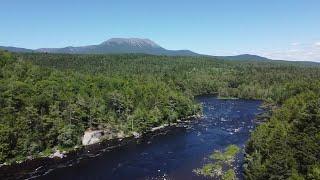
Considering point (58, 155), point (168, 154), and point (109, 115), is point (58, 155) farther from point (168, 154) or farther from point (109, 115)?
point (109, 115)

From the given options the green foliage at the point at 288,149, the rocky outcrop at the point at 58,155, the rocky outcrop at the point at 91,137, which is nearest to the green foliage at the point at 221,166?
A: the green foliage at the point at 288,149

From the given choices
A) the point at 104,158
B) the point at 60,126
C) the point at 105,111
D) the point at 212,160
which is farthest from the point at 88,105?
the point at 212,160

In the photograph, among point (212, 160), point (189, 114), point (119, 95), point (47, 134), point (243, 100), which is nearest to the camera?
point (212, 160)

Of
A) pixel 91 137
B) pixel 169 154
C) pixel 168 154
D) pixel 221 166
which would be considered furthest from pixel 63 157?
pixel 221 166

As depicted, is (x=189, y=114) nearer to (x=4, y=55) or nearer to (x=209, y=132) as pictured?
(x=209, y=132)

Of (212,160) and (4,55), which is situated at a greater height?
(4,55)

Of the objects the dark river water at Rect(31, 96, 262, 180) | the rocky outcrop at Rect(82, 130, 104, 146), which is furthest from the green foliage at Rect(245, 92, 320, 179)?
the rocky outcrop at Rect(82, 130, 104, 146)

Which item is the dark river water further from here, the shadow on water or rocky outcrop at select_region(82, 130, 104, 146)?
rocky outcrop at select_region(82, 130, 104, 146)
